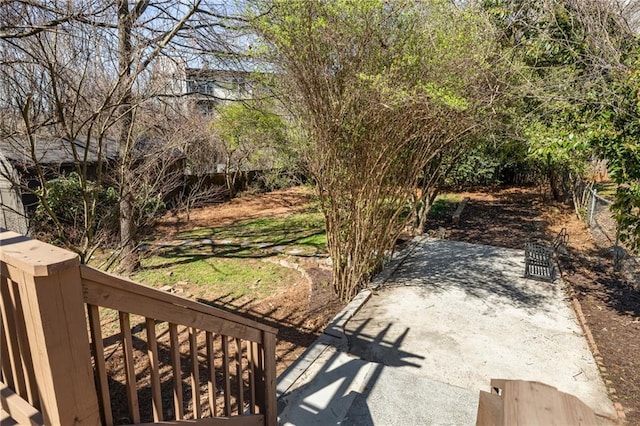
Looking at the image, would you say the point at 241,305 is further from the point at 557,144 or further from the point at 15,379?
the point at 557,144

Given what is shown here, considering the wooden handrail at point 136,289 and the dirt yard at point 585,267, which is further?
the dirt yard at point 585,267

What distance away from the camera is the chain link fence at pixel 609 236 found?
559 cm

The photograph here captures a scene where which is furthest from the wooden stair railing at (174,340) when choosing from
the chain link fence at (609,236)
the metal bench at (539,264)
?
the chain link fence at (609,236)

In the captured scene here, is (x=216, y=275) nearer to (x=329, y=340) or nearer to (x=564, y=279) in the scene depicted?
(x=329, y=340)

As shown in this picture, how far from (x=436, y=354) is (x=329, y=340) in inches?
43.3

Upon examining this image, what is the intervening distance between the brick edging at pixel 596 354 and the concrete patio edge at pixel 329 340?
91.4 inches

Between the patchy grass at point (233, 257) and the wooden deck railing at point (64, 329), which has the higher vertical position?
the wooden deck railing at point (64, 329)

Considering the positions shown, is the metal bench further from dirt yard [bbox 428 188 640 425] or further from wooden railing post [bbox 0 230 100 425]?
wooden railing post [bbox 0 230 100 425]

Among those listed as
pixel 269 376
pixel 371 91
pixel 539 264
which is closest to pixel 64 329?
pixel 269 376

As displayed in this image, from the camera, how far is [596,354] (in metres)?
3.66

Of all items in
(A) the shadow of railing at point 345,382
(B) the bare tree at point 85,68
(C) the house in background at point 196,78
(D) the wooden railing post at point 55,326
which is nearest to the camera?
(D) the wooden railing post at point 55,326

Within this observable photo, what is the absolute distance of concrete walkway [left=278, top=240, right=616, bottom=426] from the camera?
2.92m

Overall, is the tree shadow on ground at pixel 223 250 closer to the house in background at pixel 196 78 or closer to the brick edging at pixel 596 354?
the house in background at pixel 196 78

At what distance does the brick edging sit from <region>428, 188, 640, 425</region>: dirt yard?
0.04 ft
